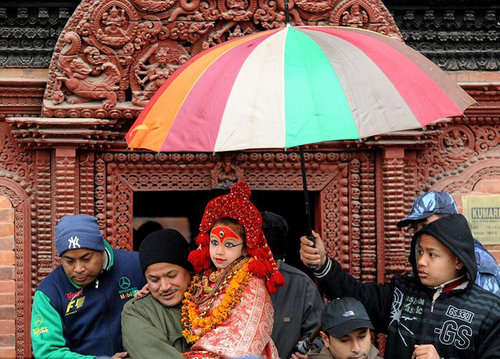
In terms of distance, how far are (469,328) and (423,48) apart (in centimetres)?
259

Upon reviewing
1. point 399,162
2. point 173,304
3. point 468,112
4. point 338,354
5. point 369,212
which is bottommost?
point 338,354

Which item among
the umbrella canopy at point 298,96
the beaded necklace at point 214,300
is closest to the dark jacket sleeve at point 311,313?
the beaded necklace at point 214,300

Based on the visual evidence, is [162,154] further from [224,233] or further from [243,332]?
[243,332]

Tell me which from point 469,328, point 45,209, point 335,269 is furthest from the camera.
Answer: point 45,209

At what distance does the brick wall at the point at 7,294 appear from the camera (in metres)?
5.13

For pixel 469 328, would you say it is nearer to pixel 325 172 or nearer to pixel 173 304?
pixel 173 304

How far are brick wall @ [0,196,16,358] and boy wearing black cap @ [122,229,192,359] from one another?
6.14 feet

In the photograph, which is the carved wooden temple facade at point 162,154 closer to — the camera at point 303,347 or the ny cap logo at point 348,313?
the camera at point 303,347

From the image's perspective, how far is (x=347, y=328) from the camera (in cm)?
354

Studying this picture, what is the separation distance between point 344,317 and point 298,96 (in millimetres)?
1157

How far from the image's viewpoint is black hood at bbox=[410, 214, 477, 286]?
3.46 metres

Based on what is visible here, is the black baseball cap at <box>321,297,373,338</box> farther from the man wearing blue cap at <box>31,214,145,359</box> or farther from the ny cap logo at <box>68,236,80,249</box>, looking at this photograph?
the ny cap logo at <box>68,236,80,249</box>

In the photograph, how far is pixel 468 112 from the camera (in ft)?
17.6

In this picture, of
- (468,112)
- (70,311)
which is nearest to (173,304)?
(70,311)
